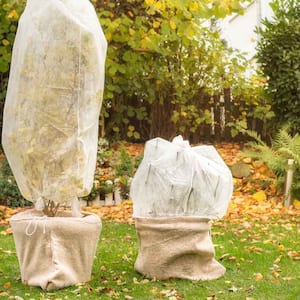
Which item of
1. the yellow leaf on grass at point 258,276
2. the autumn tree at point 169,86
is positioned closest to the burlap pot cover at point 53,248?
the yellow leaf on grass at point 258,276

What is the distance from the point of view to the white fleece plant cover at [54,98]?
15.7 feet

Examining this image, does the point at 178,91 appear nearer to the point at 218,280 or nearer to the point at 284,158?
the point at 284,158

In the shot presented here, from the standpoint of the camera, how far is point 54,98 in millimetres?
4801

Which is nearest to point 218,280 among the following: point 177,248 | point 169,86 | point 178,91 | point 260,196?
point 177,248

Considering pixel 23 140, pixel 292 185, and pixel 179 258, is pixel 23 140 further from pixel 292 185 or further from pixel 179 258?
pixel 292 185

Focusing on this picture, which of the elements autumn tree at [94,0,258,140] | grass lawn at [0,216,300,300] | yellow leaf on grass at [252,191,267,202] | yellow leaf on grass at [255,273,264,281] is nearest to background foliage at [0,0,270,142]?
autumn tree at [94,0,258,140]

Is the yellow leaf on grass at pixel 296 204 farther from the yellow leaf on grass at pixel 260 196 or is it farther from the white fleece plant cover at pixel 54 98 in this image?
the white fleece plant cover at pixel 54 98

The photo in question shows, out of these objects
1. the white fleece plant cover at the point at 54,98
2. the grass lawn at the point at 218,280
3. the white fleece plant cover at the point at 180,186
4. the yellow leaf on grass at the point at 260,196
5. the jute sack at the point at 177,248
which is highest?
the white fleece plant cover at the point at 54,98

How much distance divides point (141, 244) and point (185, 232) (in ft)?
1.34

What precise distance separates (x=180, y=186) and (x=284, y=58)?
218 inches

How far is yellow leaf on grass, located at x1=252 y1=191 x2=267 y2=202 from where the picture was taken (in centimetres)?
903

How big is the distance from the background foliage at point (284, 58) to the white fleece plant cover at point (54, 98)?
5.70 metres

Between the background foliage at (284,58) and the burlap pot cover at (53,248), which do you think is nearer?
the burlap pot cover at (53,248)

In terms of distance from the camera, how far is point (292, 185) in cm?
864
